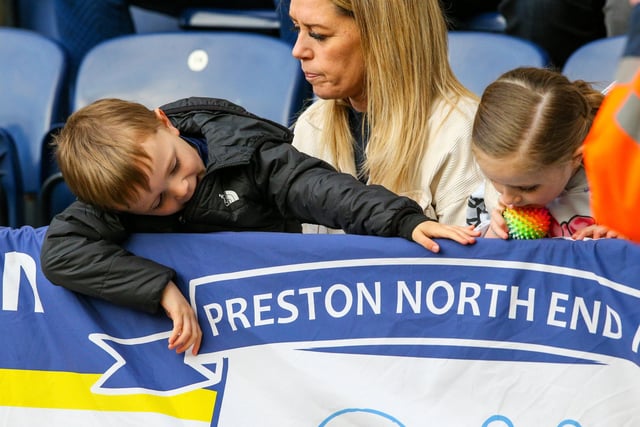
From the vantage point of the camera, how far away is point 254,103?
3.37 metres

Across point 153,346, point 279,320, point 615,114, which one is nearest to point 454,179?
point 279,320

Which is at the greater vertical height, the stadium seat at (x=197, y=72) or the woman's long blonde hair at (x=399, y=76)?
the woman's long blonde hair at (x=399, y=76)

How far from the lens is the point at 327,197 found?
210 centimetres

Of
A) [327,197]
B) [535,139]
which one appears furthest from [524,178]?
[327,197]

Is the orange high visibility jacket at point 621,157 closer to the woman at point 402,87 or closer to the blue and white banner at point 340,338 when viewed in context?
the blue and white banner at point 340,338

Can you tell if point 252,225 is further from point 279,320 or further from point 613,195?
point 613,195

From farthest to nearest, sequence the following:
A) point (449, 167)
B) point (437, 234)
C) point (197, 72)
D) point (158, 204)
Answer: point (197, 72)
point (449, 167)
point (158, 204)
point (437, 234)

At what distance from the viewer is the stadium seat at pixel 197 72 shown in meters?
3.38

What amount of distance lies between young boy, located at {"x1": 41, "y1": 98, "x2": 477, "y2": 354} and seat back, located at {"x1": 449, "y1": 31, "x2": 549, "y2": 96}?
1117 millimetres

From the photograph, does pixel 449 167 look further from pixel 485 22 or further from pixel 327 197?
pixel 485 22

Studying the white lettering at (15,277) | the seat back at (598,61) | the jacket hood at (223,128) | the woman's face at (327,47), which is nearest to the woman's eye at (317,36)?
the woman's face at (327,47)

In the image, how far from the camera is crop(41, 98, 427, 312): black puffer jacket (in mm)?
2039

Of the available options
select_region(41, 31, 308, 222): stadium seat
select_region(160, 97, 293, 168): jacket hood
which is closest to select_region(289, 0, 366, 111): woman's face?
select_region(160, 97, 293, 168): jacket hood

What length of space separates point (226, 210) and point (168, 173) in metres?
0.17
